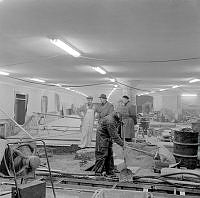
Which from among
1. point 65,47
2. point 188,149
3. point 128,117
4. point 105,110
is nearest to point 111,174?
point 188,149

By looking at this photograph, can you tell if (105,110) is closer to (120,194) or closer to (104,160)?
(104,160)

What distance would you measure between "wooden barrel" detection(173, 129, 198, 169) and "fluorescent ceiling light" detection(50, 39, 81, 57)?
11.8 ft

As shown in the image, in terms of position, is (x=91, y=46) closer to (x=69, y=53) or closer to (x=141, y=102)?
(x=69, y=53)

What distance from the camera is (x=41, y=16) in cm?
521

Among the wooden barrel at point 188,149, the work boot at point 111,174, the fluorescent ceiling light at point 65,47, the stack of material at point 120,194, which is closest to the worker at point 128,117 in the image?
the fluorescent ceiling light at point 65,47

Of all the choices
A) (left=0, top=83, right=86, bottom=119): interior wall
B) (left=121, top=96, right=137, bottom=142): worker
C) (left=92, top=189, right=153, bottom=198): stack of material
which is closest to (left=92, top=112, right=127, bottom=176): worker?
(left=92, top=189, right=153, bottom=198): stack of material

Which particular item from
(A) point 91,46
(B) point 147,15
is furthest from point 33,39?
(B) point 147,15

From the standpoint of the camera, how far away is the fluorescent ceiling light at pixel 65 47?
22.2ft

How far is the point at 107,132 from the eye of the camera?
5.54m

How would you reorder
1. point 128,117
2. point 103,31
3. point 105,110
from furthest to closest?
point 128,117 → point 105,110 → point 103,31

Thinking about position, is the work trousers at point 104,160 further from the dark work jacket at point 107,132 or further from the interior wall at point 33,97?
the interior wall at point 33,97

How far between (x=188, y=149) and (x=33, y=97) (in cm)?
1288

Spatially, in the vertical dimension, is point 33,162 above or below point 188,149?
above

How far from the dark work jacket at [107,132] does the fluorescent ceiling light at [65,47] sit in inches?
95.9
